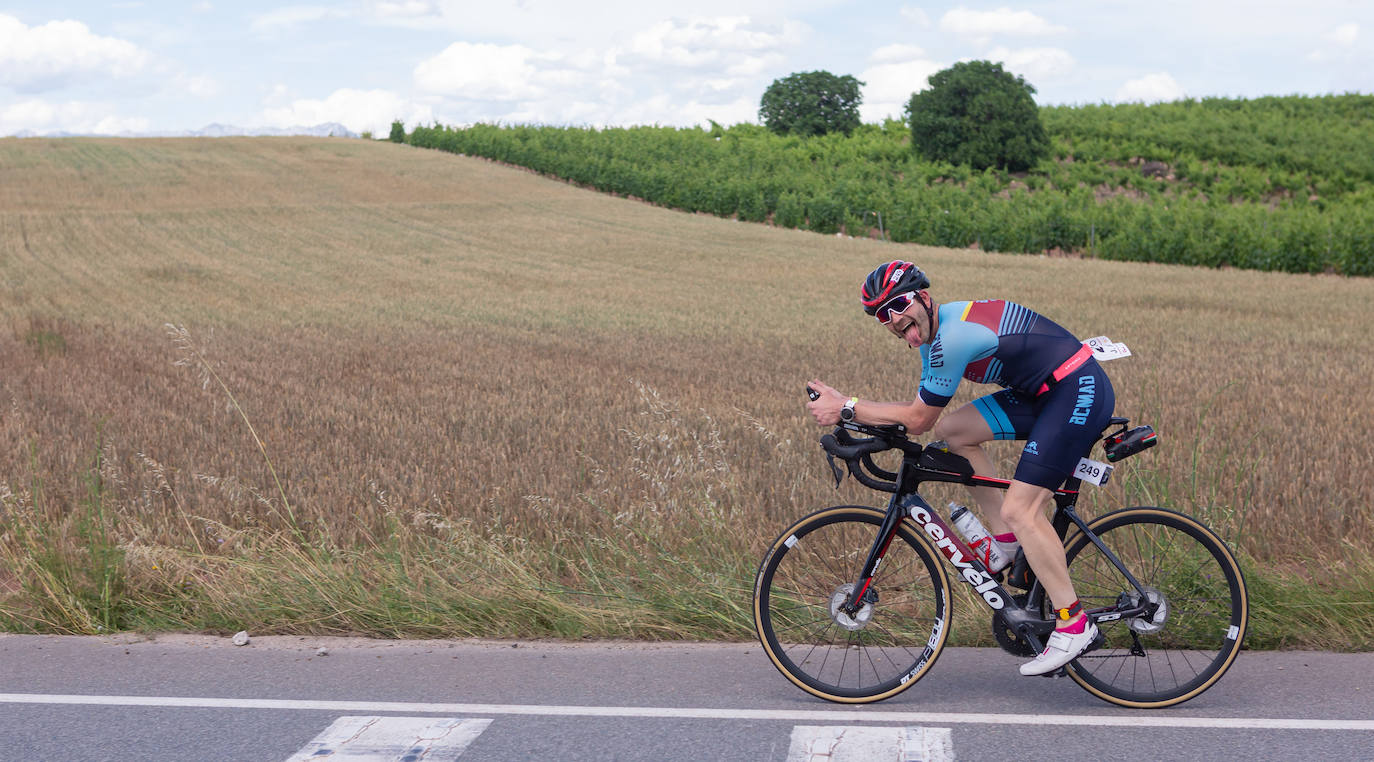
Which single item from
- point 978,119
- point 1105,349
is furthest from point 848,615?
point 978,119

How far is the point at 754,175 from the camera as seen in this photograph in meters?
67.8

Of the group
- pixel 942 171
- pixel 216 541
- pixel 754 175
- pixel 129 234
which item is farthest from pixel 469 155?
pixel 216 541

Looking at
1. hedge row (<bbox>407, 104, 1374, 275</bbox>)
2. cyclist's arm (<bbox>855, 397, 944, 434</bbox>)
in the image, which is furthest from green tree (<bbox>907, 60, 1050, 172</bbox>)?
cyclist's arm (<bbox>855, 397, 944, 434</bbox>)

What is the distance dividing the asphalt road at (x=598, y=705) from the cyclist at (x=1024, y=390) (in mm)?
415

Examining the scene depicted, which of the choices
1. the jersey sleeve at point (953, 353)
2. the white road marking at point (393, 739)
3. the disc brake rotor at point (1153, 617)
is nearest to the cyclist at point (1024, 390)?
the jersey sleeve at point (953, 353)

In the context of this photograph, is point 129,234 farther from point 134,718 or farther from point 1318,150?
point 1318,150

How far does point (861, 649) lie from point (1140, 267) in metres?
38.1

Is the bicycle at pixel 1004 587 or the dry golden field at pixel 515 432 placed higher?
the bicycle at pixel 1004 587

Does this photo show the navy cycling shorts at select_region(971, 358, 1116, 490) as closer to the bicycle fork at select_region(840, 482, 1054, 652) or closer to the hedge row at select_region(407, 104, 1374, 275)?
the bicycle fork at select_region(840, 482, 1054, 652)

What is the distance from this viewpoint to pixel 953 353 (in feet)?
14.4

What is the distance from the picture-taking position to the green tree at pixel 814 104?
9975cm

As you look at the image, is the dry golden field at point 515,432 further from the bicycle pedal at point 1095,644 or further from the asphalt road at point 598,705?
the bicycle pedal at point 1095,644

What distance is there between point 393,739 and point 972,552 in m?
2.35

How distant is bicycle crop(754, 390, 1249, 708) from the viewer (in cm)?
459
